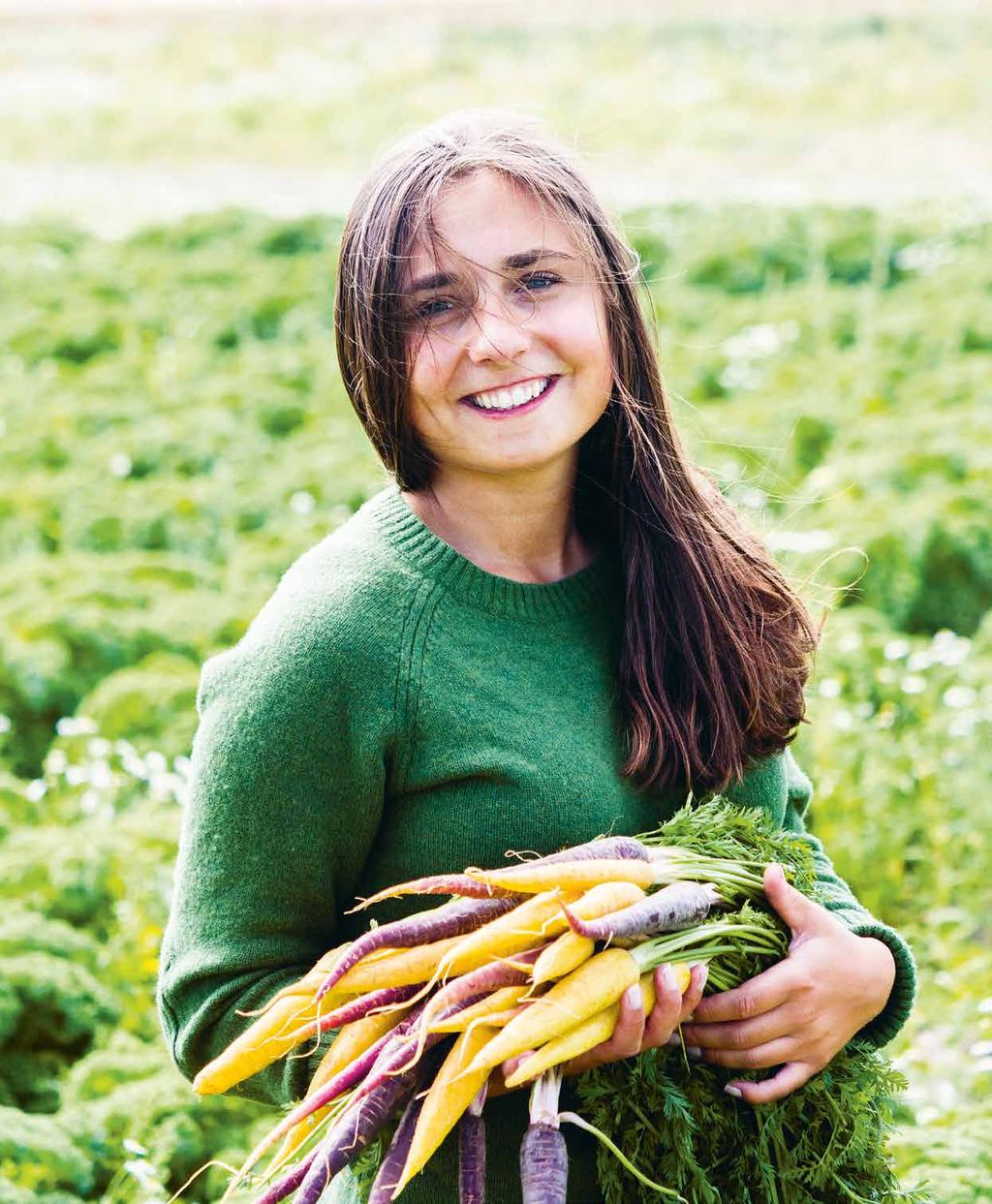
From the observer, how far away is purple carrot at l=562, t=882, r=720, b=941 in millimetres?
1675

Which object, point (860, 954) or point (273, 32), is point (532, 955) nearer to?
point (860, 954)

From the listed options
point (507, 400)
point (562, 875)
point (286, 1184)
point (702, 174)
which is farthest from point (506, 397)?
point (702, 174)

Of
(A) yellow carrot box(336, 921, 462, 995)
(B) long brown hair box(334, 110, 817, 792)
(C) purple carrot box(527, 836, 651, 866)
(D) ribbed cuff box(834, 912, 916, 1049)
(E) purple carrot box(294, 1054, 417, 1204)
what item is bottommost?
(D) ribbed cuff box(834, 912, 916, 1049)

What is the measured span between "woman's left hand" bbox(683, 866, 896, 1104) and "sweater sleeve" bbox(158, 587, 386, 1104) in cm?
47

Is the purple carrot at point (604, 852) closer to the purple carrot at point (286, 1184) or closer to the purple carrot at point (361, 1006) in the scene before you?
the purple carrot at point (361, 1006)

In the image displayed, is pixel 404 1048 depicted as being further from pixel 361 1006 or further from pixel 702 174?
pixel 702 174

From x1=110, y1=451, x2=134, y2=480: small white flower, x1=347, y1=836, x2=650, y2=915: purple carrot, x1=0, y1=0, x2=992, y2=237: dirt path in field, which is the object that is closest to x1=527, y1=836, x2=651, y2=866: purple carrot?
x1=347, y1=836, x2=650, y2=915: purple carrot

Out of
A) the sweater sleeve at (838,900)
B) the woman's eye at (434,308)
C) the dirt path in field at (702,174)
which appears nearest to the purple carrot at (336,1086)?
the sweater sleeve at (838,900)

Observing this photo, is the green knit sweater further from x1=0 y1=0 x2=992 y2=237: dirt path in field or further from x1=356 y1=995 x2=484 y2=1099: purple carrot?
x1=0 y1=0 x2=992 y2=237: dirt path in field

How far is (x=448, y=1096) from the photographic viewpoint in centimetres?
164

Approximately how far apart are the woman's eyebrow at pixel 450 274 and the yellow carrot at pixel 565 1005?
32.5 inches

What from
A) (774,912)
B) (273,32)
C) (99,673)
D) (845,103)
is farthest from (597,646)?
(273,32)

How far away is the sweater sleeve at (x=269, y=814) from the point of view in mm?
1810

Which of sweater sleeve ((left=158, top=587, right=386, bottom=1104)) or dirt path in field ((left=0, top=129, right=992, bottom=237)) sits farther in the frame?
dirt path in field ((left=0, top=129, right=992, bottom=237))
